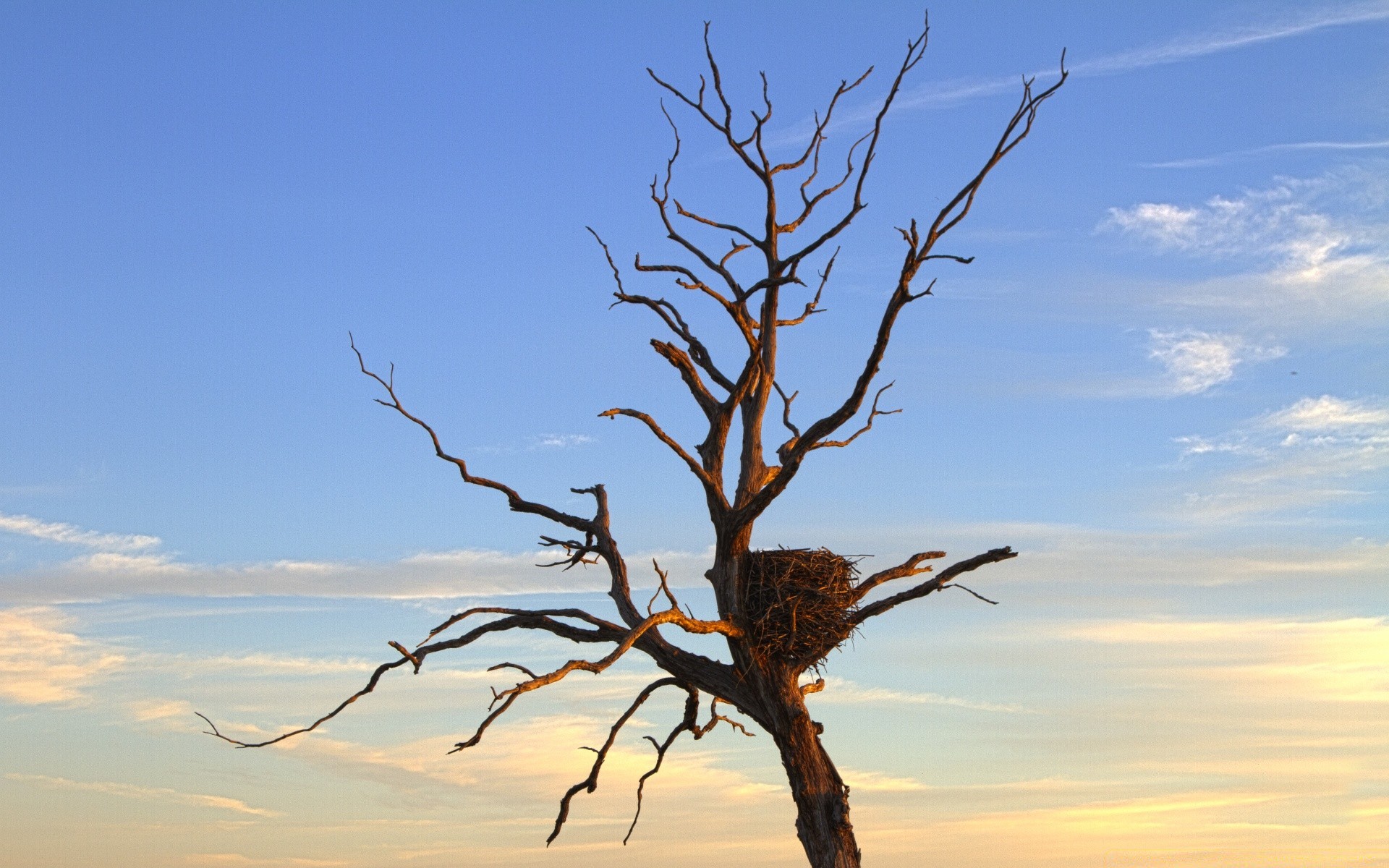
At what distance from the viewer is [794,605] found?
10.4m

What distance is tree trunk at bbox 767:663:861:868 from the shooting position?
400 inches

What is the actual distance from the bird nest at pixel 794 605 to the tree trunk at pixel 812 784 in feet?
0.86

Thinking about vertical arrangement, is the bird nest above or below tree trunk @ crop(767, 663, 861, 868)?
above

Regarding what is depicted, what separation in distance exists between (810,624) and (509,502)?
255 cm

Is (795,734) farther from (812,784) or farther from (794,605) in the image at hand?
(794,605)

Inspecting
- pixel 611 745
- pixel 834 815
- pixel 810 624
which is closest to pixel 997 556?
pixel 810 624

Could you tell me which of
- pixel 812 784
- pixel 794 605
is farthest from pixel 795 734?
pixel 794 605

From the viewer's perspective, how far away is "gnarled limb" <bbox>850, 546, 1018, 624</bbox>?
33.3 ft

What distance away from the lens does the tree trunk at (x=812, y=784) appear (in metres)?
10.2

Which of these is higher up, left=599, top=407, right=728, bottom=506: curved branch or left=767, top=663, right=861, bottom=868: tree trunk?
left=599, top=407, right=728, bottom=506: curved branch

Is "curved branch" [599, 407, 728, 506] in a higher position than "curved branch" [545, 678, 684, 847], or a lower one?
higher

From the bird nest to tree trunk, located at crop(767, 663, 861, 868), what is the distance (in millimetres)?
263

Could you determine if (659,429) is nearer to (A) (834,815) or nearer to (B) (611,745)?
(B) (611,745)

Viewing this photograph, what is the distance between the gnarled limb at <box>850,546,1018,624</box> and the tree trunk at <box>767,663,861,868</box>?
0.77 meters
